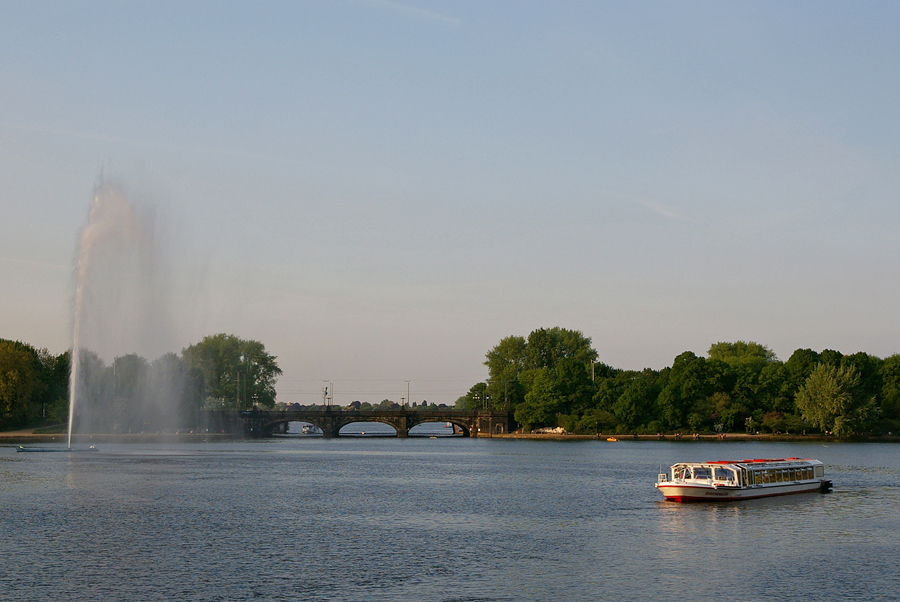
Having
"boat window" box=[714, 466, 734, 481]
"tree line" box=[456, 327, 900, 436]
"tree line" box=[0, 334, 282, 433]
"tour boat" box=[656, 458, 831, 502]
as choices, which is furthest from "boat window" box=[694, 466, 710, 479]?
"tree line" box=[456, 327, 900, 436]

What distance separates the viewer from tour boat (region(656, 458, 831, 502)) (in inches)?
2557

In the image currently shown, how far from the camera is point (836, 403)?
516ft

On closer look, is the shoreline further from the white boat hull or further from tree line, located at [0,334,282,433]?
the white boat hull

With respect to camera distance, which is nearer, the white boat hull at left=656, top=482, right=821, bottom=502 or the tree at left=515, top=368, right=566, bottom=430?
the white boat hull at left=656, top=482, right=821, bottom=502

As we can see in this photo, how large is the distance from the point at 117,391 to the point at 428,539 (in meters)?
122

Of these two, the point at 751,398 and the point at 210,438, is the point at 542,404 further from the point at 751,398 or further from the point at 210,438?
the point at 210,438

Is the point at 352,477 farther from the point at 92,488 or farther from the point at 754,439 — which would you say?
the point at 754,439

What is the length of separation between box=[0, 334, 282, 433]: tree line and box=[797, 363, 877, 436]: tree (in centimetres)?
11112

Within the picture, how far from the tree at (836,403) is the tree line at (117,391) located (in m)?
111

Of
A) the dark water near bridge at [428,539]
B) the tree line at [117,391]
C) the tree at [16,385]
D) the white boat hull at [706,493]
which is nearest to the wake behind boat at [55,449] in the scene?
the tree line at [117,391]

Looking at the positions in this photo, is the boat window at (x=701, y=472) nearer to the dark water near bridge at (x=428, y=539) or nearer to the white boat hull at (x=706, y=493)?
the white boat hull at (x=706, y=493)

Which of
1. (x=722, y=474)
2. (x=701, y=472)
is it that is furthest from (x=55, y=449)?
(x=722, y=474)

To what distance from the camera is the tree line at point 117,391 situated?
489ft

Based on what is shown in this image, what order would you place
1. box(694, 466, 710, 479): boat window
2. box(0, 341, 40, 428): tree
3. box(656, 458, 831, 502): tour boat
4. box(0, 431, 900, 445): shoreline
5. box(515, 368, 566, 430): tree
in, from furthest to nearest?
box(515, 368, 566, 430): tree → box(0, 341, 40, 428): tree → box(0, 431, 900, 445): shoreline → box(694, 466, 710, 479): boat window → box(656, 458, 831, 502): tour boat
